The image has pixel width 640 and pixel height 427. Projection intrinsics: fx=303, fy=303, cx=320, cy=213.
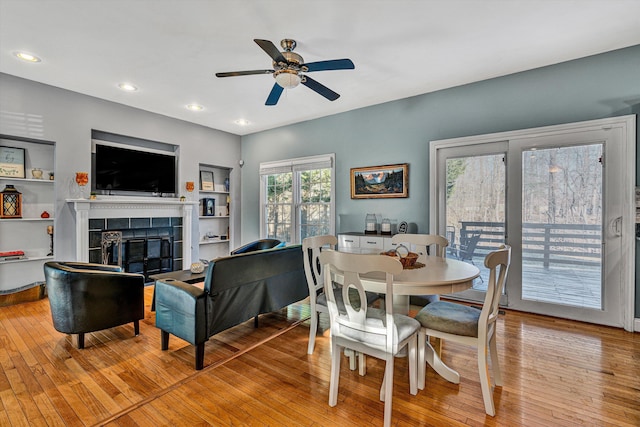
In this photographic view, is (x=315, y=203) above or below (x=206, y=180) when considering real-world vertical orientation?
below

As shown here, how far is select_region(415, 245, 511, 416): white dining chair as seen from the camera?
1.78 m

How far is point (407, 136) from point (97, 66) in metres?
3.88

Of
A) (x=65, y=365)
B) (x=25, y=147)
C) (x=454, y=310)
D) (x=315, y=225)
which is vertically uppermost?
(x=25, y=147)

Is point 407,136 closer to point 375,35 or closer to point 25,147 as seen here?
point 375,35

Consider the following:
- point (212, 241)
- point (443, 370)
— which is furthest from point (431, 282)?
point (212, 241)

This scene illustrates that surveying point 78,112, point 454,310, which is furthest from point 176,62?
point 454,310

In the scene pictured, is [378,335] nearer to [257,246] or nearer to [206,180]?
[257,246]

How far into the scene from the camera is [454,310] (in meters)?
2.10

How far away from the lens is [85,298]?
8.41 ft

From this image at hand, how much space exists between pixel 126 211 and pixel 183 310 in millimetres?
3104

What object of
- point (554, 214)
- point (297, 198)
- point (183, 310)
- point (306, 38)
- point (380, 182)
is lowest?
point (183, 310)

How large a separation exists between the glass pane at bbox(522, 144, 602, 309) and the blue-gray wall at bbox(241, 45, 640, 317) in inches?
13.8

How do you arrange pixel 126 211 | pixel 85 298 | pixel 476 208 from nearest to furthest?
pixel 85 298 < pixel 476 208 < pixel 126 211

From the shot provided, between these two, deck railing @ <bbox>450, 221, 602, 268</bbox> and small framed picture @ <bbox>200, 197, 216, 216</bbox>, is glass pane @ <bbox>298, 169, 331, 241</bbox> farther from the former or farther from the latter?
deck railing @ <bbox>450, 221, 602, 268</bbox>
